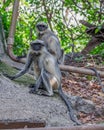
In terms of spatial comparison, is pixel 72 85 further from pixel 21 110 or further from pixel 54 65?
pixel 21 110

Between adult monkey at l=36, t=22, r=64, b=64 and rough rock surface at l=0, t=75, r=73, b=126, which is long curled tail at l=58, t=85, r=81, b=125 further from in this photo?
adult monkey at l=36, t=22, r=64, b=64

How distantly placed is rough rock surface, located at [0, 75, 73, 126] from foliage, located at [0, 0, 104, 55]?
3491 millimetres

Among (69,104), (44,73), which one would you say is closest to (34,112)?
(69,104)

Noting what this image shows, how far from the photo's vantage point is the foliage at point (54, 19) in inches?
353

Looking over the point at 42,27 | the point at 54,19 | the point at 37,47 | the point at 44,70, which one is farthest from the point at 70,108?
the point at 54,19

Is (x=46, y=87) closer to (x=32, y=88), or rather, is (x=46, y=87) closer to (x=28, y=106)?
(x=32, y=88)

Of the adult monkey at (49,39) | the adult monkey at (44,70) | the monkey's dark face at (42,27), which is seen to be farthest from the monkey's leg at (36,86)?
the monkey's dark face at (42,27)

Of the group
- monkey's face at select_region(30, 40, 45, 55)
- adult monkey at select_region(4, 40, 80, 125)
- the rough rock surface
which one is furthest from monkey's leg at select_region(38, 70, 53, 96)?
monkey's face at select_region(30, 40, 45, 55)

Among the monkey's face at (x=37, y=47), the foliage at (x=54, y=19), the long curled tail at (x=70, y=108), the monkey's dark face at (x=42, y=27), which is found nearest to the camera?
the long curled tail at (x=70, y=108)

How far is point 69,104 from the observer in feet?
17.5

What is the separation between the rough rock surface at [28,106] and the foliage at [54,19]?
3.49 meters

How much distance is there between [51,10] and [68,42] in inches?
34.8

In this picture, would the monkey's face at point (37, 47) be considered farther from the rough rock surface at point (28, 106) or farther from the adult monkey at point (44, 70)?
the rough rock surface at point (28, 106)

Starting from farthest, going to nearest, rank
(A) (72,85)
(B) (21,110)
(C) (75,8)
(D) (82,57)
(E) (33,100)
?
(C) (75,8), (D) (82,57), (A) (72,85), (E) (33,100), (B) (21,110)
